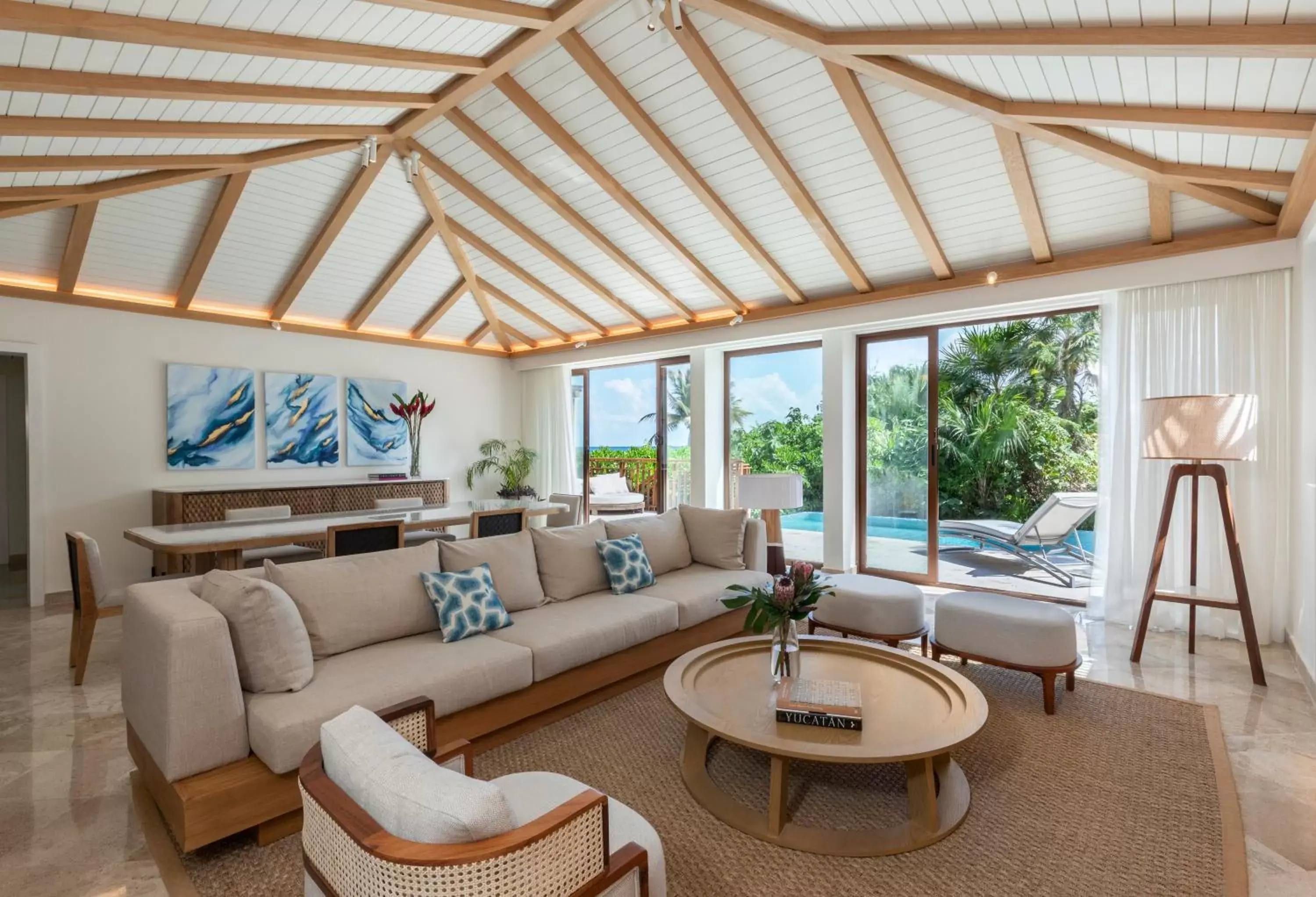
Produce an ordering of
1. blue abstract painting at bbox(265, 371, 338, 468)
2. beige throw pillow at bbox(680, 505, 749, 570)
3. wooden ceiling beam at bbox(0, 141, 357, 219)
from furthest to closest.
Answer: blue abstract painting at bbox(265, 371, 338, 468) < beige throw pillow at bbox(680, 505, 749, 570) < wooden ceiling beam at bbox(0, 141, 357, 219)

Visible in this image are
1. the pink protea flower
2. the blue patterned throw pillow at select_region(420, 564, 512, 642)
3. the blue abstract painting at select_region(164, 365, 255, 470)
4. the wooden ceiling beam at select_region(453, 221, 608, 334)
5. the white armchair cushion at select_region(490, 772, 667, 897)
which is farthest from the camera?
the wooden ceiling beam at select_region(453, 221, 608, 334)

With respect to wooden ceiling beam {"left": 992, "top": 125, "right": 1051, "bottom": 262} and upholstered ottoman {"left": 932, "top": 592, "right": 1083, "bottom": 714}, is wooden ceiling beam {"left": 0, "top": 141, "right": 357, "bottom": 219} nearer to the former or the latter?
wooden ceiling beam {"left": 992, "top": 125, "right": 1051, "bottom": 262}

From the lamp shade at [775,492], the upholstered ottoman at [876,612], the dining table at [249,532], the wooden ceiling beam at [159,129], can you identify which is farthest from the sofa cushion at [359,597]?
the wooden ceiling beam at [159,129]

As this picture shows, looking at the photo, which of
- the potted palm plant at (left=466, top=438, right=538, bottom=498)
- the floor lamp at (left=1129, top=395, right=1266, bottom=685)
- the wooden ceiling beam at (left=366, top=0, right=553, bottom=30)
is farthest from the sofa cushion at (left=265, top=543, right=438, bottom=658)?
the potted palm plant at (left=466, top=438, right=538, bottom=498)

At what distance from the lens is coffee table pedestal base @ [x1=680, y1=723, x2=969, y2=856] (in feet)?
6.68

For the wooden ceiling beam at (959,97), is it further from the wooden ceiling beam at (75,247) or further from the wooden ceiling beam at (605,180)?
the wooden ceiling beam at (75,247)

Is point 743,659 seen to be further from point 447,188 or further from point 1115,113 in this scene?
point 447,188

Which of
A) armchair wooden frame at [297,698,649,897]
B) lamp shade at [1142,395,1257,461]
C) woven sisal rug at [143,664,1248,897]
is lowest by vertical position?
woven sisal rug at [143,664,1248,897]

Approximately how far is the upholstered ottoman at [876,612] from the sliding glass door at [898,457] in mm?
2166

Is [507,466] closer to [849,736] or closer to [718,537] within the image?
[718,537]

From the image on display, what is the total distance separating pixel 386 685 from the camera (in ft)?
7.67

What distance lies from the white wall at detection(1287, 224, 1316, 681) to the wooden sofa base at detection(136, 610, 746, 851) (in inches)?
121

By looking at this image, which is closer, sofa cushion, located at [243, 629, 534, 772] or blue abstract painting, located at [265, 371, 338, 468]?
sofa cushion, located at [243, 629, 534, 772]

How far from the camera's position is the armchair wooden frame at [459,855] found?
3.70ft
